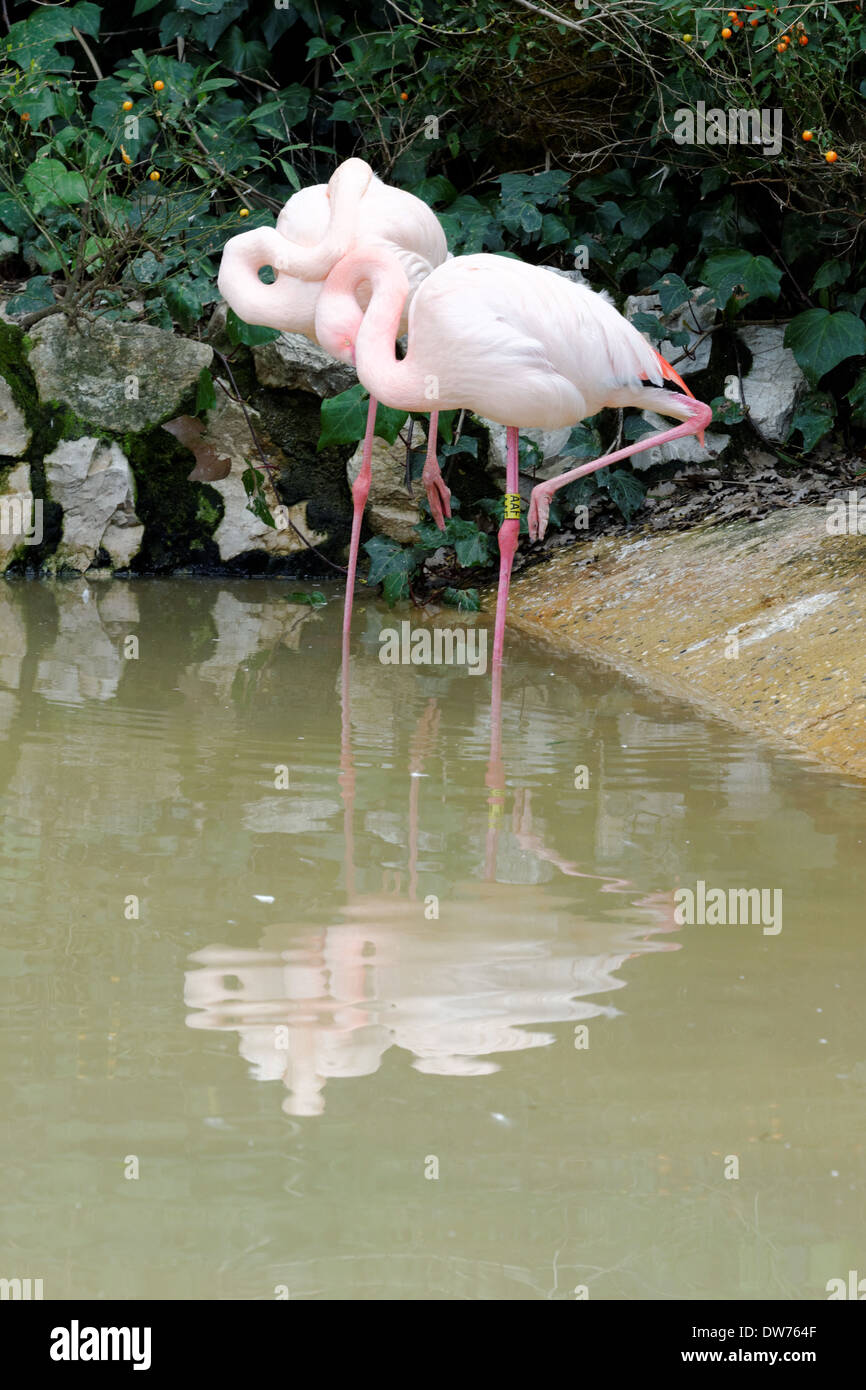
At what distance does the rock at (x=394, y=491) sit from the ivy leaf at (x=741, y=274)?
1458 millimetres

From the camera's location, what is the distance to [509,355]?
4285 millimetres

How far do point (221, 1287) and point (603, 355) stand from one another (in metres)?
3.52

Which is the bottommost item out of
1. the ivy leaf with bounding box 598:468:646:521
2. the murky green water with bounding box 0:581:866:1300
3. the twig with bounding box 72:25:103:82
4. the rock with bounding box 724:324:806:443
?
the murky green water with bounding box 0:581:866:1300

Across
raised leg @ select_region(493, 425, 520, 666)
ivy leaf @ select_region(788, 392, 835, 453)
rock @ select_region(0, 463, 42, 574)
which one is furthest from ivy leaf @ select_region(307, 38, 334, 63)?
raised leg @ select_region(493, 425, 520, 666)

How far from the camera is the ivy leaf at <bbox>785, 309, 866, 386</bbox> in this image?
6.20 metres

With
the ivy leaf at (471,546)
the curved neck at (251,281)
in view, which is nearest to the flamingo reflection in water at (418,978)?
the curved neck at (251,281)

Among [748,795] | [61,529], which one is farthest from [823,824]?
[61,529]

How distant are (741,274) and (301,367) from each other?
2.02 m

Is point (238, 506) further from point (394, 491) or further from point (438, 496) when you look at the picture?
point (438, 496)

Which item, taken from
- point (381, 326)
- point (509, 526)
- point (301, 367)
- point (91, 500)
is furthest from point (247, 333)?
point (509, 526)

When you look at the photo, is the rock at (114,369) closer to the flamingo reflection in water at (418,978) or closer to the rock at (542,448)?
the rock at (542,448)

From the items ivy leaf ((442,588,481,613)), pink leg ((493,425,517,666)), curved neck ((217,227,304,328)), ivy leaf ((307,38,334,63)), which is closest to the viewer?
pink leg ((493,425,517,666))

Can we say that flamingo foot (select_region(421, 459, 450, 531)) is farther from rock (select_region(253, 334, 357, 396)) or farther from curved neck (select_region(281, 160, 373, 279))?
rock (select_region(253, 334, 357, 396))

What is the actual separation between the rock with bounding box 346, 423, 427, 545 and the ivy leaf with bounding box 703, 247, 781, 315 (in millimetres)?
1458
